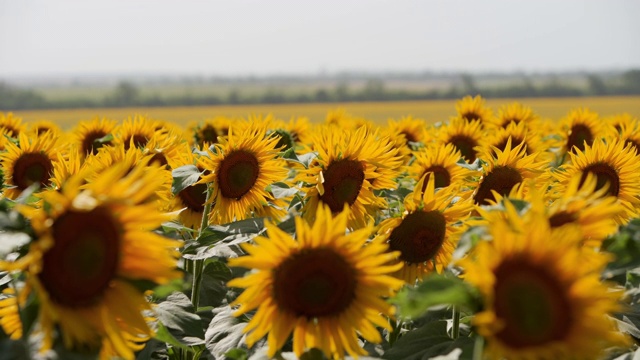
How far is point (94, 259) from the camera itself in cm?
191

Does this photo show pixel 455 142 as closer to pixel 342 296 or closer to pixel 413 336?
pixel 413 336

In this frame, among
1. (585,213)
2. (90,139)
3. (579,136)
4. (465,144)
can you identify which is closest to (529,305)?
(585,213)

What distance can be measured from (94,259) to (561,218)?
140 centimetres

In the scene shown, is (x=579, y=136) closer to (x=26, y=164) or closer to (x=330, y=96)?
(x=26, y=164)

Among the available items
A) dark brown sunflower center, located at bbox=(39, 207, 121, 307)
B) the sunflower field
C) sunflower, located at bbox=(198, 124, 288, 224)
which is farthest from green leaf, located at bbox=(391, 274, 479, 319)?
sunflower, located at bbox=(198, 124, 288, 224)

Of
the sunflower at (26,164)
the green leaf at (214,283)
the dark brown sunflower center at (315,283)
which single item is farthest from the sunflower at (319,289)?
the sunflower at (26,164)

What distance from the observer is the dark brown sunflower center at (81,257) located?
72.1 inches

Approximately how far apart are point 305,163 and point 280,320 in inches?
65.4

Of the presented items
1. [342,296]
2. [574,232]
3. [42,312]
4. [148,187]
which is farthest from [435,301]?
[42,312]

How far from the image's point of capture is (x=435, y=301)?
179cm

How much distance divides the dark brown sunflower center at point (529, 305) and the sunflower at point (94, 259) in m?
0.88

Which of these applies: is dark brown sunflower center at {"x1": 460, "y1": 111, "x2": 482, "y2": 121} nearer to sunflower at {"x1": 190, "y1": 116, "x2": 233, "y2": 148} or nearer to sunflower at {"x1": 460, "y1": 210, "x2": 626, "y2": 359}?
sunflower at {"x1": 190, "y1": 116, "x2": 233, "y2": 148}

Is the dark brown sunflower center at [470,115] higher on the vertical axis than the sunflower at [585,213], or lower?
lower

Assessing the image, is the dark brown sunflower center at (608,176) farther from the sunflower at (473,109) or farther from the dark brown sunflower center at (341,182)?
the sunflower at (473,109)
